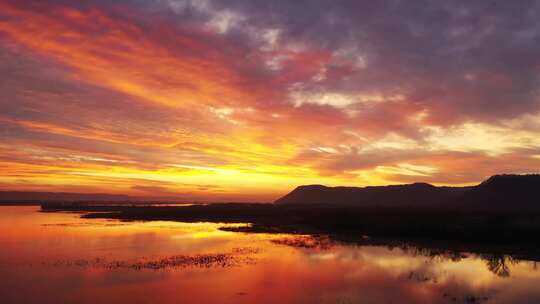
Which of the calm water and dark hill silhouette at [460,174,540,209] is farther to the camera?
dark hill silhouette at [460,174,540,209]

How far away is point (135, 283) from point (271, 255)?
1220 cm

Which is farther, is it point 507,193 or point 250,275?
point 507,193

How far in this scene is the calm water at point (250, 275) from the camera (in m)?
19.0

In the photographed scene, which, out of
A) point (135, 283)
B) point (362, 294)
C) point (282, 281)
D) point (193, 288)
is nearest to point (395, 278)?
point (362, 294)

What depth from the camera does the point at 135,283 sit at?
21.4m

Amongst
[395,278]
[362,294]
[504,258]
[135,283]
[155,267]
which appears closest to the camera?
[362,294]

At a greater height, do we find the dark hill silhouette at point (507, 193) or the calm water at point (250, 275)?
the dark hill silhouette at point (507, 193)

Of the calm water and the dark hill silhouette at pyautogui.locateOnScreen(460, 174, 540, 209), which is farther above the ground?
the dark hill silhouette at pyautogui.locateOnScreen(460, 174, 540, 209)

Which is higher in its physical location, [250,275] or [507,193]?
[507,193]

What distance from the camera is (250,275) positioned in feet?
77.7

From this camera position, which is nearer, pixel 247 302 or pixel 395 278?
pixel 247 302

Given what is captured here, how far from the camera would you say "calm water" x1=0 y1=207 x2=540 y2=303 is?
19.0 meters

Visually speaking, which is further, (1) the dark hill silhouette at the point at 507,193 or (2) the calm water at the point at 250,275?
(1) the dark hill silhouette at the point at 507,193

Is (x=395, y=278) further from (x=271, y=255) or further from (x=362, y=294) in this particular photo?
(x=271, y=255)
